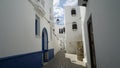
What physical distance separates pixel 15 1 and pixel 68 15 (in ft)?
53.7

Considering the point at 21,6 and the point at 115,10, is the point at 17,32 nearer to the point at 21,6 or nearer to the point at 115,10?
the point at 21,6

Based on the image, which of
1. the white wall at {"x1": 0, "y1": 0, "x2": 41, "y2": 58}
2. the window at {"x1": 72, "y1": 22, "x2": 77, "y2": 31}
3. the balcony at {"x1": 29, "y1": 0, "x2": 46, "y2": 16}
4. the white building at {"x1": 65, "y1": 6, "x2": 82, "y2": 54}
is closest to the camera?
the white wall at {"x1": 0, "y1": 0, "x2": 41, "y2": 58}

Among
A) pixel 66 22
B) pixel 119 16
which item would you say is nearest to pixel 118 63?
pixel 119 16

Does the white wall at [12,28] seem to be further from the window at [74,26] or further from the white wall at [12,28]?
the window at [74,26]

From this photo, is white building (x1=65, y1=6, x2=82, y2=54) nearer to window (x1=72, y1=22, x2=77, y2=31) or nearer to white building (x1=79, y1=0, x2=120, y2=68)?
window (x1=72, y1=22, x2=77, y2=31)

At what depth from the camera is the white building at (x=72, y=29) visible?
18859 millimetres

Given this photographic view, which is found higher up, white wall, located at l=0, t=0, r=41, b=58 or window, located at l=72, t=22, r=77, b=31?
window, located at l=72, t=22, r=77, b=31

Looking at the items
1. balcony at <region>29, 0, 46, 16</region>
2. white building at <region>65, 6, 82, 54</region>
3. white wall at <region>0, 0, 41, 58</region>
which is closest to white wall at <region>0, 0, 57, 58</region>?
white wall at <region>0, 0, 41, 58</region>

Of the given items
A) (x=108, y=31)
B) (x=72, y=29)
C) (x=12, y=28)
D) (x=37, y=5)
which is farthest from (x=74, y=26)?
(x=108, y=31)

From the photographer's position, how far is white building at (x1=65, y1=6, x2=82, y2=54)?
61.9 feet

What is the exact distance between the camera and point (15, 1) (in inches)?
162

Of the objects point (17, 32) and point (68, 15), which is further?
point (68, 15)

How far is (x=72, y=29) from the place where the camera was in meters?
19.3

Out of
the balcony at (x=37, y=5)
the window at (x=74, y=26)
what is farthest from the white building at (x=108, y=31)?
the window at (x=74, y=26)
